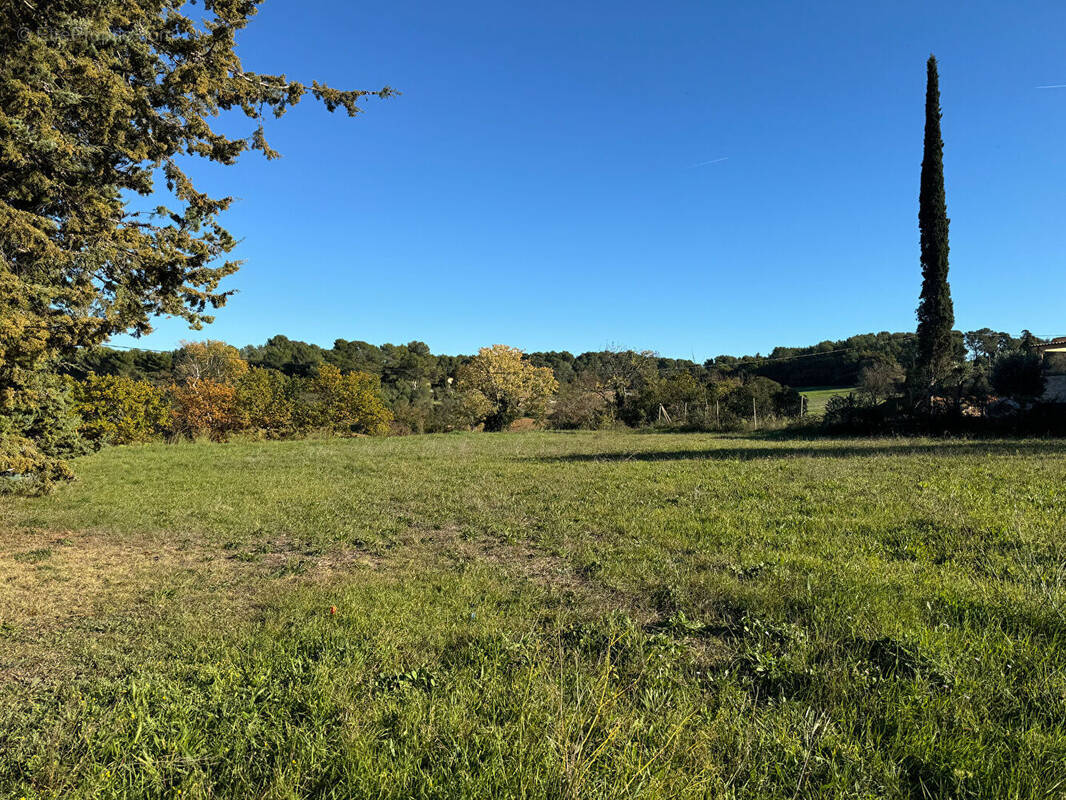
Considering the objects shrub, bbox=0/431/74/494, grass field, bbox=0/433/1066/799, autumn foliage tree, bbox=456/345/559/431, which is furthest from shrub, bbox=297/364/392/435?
grass field, bbox=0/433/1066/799

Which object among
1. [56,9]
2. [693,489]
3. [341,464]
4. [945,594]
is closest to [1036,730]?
[945,594]

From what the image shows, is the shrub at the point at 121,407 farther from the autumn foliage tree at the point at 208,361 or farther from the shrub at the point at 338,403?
the autumn foliage tree at the point at 208,361

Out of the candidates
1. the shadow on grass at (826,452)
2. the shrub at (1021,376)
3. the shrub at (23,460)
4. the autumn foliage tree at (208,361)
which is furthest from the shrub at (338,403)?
the shrub at (1021,376)

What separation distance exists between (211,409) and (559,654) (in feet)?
118

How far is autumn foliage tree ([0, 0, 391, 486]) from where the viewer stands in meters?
4.98

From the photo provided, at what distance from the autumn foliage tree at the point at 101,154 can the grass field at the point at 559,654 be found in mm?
3038

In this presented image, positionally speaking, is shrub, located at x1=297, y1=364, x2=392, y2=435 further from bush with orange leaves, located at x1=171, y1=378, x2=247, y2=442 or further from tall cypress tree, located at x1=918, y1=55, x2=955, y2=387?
tall cypress tree, located at x1=918, y1=55, x2=955, y2=387

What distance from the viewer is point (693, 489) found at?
9297mm

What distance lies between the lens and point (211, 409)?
106 feet

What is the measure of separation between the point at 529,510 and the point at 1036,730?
21.8 feet

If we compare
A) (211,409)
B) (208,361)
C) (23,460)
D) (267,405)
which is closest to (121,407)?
(211,409)

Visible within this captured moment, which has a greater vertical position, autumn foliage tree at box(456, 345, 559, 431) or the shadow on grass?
autumn foliage tree at box(456, 345, 559, 431)

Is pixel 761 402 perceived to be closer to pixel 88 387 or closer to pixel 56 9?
pixel 56 9

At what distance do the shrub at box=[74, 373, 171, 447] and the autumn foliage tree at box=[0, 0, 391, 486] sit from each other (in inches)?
874
